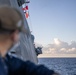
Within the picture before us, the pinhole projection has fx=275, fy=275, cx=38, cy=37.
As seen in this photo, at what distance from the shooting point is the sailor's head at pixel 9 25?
7.44ft

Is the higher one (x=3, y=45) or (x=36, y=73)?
(x=3, y=45)

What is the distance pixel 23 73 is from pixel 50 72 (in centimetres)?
28

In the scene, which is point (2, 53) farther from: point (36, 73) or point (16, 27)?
point (36, 73)

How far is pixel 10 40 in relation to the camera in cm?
230

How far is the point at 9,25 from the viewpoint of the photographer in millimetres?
2277

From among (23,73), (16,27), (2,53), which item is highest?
(16,27)

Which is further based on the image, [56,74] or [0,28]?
[56,74]

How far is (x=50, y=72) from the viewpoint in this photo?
265 cm

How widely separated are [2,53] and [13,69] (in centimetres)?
A: 53

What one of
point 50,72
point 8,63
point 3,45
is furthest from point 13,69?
point 3,45

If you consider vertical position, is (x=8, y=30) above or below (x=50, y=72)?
above

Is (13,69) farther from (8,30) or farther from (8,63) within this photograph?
(8,30)

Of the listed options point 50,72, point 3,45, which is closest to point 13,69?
point 50,72

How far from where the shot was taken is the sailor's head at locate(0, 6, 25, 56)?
2.27m
